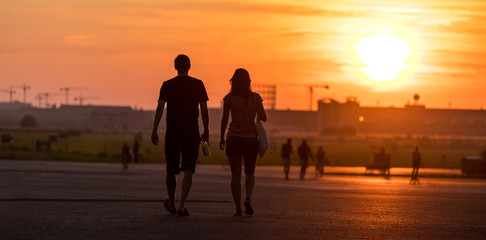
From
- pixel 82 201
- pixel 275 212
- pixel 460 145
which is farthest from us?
pixel 460 145

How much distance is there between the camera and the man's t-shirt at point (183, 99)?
34.4 feet

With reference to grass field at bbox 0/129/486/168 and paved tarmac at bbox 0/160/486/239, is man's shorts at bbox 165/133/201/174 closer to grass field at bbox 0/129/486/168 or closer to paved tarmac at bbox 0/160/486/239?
paved tarmac at bbox 0/160/486/239

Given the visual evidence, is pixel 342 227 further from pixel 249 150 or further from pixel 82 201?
pixel 82 201

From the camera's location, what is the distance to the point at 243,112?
1084cm

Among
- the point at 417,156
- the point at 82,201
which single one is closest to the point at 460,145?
the point at 417,156

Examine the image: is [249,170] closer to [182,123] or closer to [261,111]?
[261,111]

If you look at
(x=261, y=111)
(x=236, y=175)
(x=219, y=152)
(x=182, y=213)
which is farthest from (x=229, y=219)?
(x=219, y=152)

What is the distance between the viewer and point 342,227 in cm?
966

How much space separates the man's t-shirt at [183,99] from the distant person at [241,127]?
385mm

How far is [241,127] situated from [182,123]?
77 cm

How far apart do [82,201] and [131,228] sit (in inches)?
148

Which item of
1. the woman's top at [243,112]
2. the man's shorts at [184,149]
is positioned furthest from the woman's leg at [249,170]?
the man's shorts at [184,149]

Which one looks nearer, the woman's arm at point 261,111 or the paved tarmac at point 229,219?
the paved tarmac at point 229,219

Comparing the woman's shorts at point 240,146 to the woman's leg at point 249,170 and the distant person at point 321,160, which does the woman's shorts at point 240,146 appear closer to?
the woman's leg at point 249,170
